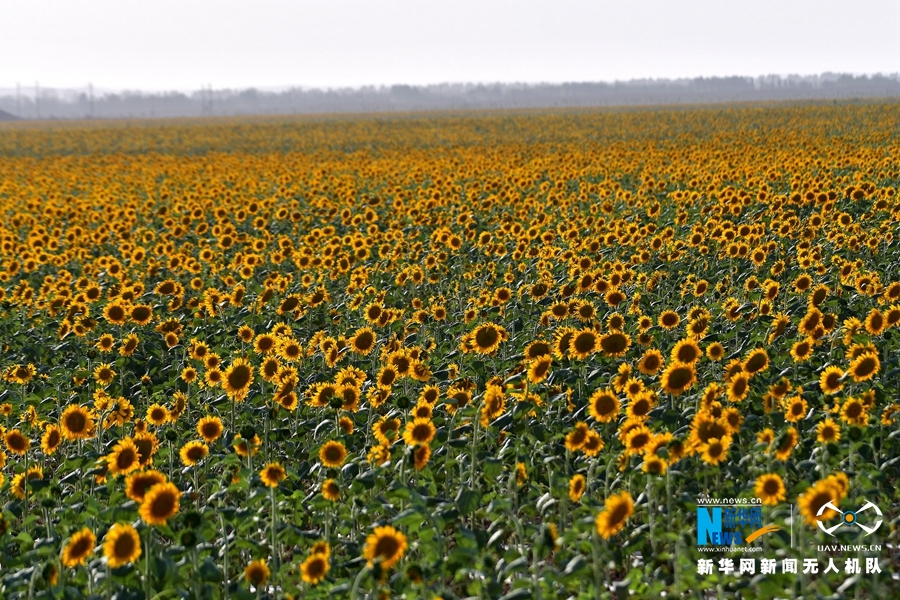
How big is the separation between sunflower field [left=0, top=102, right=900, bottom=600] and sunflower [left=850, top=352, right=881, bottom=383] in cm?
2

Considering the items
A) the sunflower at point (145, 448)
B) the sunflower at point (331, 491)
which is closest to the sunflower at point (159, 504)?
the sunflower at point (331, 491)

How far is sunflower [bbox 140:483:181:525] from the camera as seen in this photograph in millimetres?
4199

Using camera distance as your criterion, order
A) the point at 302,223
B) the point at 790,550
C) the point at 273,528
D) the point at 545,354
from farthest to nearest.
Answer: the point at 302,223 → the point at 545,354 → the point at 273,528 → the point at 790,550

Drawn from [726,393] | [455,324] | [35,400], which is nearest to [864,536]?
[726,393]

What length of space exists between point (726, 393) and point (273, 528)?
8.95 ft

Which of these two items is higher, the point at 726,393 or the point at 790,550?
the point at 726,393

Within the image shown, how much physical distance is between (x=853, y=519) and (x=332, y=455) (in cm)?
277

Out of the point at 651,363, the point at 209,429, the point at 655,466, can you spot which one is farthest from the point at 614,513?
the point at 209,429

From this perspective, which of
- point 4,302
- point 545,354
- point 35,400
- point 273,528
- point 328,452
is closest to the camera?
point 273,528

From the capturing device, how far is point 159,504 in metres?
4.24

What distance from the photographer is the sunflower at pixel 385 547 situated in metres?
3.86

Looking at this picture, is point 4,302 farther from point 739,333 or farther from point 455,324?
point 739,333

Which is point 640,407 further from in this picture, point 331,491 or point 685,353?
point 331,491

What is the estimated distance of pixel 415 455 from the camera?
4680 mm
